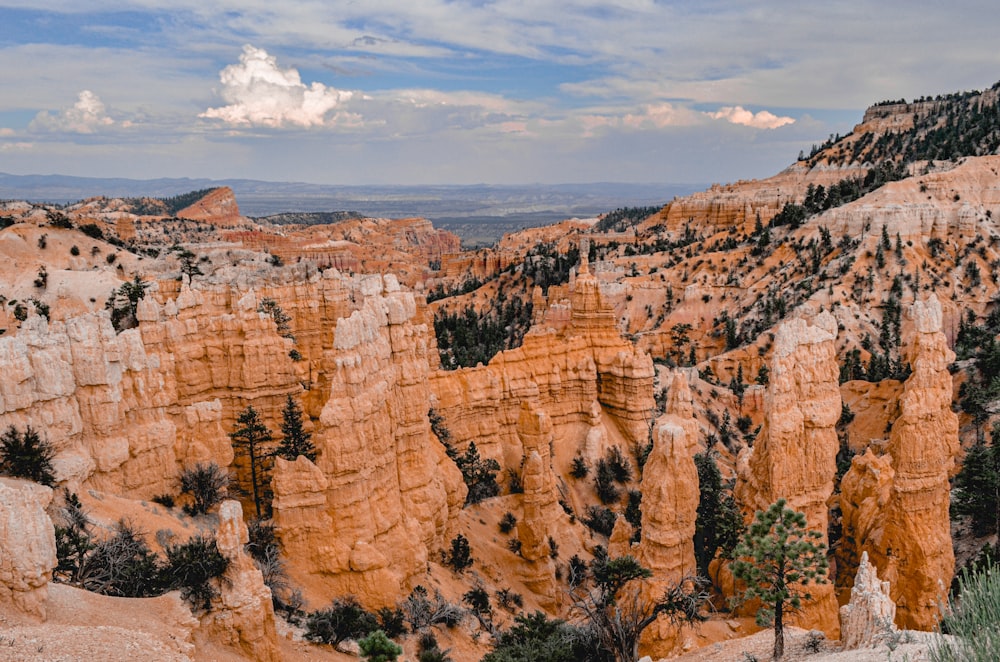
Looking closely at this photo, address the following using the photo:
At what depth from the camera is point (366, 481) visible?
74.8 feet

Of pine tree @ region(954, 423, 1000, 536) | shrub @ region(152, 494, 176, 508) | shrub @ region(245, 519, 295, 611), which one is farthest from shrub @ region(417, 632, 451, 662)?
pine tree @ region(954, 423, 1000, 536)

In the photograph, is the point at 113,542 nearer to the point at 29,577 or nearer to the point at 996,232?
the point at 29,577

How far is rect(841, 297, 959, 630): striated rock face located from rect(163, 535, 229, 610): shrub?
19.7 metres

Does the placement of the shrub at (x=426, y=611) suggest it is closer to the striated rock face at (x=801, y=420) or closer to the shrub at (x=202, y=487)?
the shrub at (x=202, y=487)

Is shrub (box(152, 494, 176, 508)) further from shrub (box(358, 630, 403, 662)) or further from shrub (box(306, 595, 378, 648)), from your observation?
shrub (box(358, 630, 403, 662))

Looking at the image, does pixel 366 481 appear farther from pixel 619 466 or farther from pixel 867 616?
pixel 619 466

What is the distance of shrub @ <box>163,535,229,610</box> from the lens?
51.9ft

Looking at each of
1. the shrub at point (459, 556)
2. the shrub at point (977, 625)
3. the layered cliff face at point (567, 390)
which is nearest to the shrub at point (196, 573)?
the shrub at point (459, 556)

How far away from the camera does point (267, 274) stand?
3331 cm

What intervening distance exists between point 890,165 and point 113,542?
10056 cm

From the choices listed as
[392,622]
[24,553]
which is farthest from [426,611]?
[24,553]

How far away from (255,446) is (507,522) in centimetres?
1125

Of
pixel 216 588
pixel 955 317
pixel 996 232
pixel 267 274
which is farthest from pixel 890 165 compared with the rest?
pixel 216 588

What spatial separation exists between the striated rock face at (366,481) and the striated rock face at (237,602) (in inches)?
204
